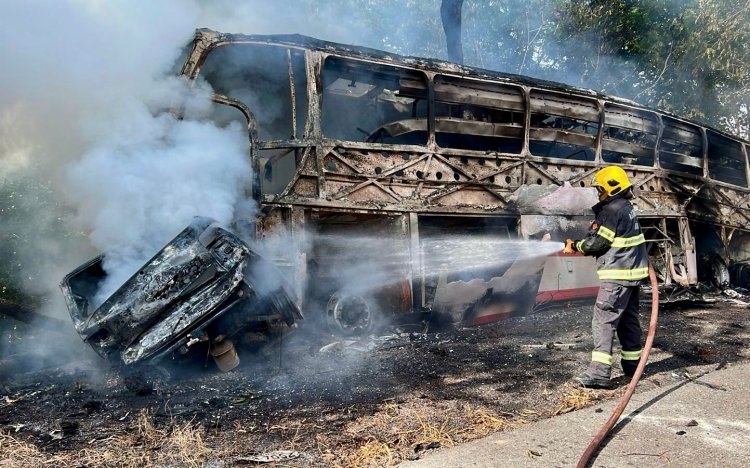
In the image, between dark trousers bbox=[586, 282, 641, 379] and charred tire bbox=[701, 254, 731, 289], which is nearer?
dark trousers bbox=[586, 282, 641, 379]

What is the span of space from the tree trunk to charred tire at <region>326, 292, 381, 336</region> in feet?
35.2

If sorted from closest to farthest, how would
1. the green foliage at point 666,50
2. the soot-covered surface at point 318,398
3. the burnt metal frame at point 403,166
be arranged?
the soot-covered surface at point 318,398 → the burnt metal frame at point 403,166 → the green foliage at point 666,50

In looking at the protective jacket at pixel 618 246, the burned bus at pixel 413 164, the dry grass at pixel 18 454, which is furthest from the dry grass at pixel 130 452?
the protective jacket at pixel 618 246

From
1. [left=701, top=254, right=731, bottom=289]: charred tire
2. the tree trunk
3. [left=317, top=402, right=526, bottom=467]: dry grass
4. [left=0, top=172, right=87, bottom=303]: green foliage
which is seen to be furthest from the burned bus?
the tree trunk

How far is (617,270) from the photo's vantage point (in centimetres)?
408

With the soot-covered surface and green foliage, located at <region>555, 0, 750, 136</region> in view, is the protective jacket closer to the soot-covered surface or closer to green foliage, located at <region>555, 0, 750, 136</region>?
the soot-covered surface

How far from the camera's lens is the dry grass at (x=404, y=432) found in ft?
9.00

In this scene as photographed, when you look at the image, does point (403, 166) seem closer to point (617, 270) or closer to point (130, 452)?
point (617, 270)

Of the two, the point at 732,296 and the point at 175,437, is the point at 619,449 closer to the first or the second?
the point at 175,437

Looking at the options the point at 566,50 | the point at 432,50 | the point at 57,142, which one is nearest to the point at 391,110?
the point at 57,142

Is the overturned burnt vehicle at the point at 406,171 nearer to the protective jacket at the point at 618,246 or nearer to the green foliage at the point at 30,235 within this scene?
the protective jacket at the point at 618,246

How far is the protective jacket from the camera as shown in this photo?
13.4 feet

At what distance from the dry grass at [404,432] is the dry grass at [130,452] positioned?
2.39 ft

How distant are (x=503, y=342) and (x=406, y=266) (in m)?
1.52
